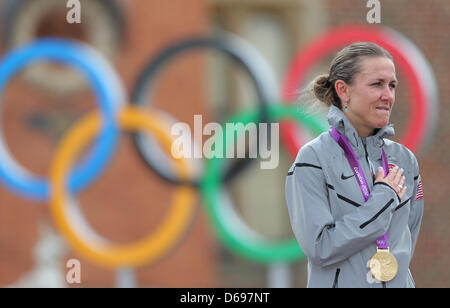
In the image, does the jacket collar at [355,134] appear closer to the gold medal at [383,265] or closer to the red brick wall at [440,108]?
the gold medal at [383,265]

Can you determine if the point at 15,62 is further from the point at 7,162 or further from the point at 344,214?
the point at 344,214

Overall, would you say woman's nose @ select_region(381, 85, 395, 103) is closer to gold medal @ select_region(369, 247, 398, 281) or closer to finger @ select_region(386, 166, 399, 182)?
finger @ select_region(386, 166, 399, 182)

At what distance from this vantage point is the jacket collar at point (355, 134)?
5.90 feet

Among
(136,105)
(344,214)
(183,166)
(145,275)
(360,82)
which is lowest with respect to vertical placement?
(344,214)

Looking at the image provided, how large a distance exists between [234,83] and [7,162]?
4030 millimetres

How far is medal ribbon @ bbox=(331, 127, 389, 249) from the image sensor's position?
5.63 ft

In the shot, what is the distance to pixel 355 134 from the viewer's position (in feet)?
5.90

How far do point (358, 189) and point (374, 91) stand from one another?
226mm

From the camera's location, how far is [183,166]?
7461 mm

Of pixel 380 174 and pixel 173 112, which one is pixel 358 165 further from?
pixel 173 112

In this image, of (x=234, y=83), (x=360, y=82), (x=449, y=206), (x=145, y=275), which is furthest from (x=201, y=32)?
(x=360, y=82)
